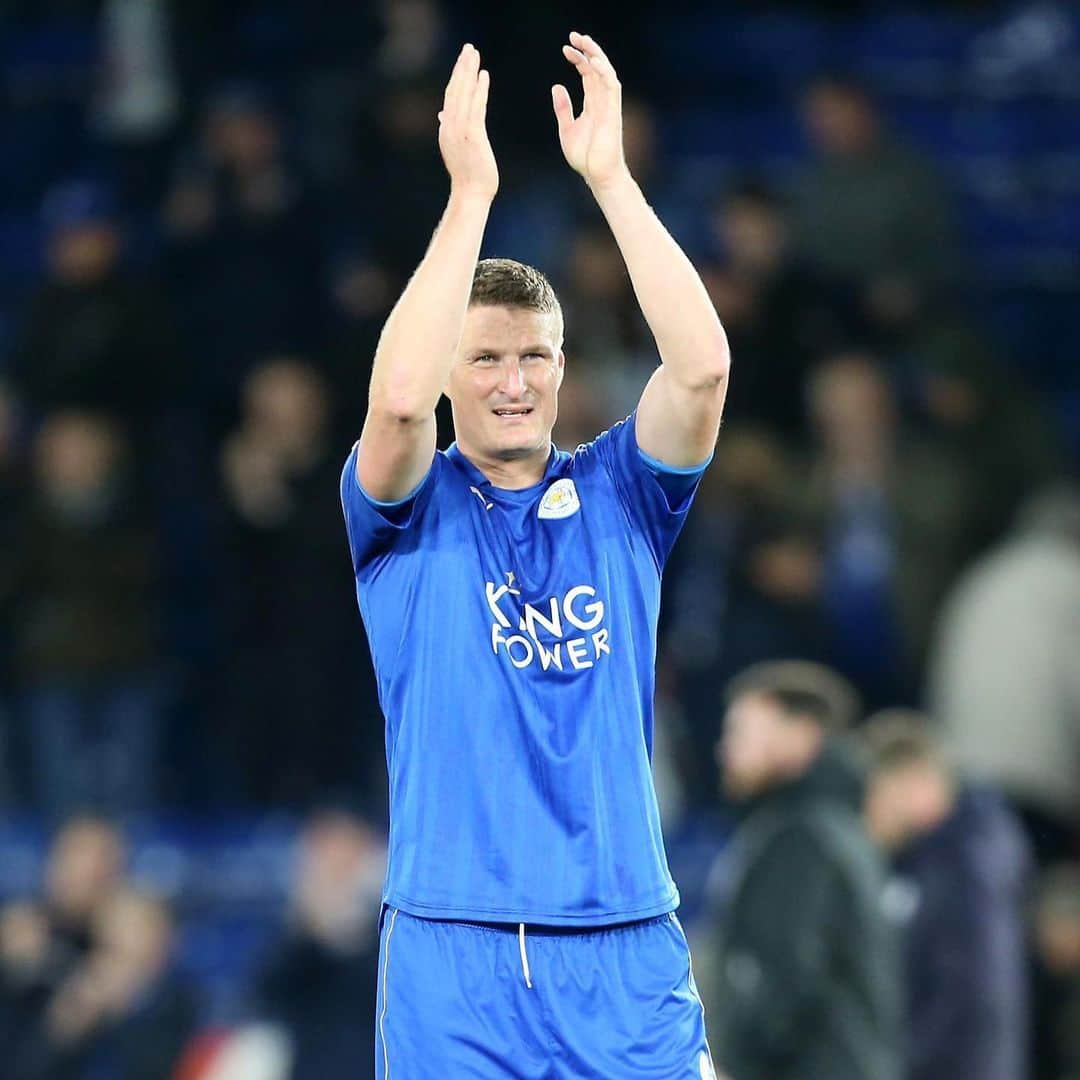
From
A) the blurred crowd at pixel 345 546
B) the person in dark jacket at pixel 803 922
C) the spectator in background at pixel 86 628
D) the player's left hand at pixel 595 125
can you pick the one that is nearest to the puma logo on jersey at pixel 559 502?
the player's left hand at pixel 595 125

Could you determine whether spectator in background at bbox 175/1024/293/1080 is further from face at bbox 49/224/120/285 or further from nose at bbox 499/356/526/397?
nose at bbox 499/356/526/397

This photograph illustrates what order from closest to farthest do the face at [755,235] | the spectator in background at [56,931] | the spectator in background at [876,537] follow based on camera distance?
the spectator in background at [56,931] → the spectator in background at [876,537] → the face at [755,235]

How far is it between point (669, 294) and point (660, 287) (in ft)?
0.06

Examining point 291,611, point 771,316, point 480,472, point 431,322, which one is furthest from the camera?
point 771,316

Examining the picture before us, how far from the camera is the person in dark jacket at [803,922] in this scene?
697 centimetres

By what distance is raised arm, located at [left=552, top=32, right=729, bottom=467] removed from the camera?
13.6 feet

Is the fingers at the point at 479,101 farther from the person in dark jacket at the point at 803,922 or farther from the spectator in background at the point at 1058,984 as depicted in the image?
the spectator in background at the point at 1058,984

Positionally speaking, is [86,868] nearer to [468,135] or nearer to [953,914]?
[953,914]

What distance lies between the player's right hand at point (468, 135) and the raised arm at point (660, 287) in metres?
0.15

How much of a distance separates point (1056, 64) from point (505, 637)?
9791 millimetres

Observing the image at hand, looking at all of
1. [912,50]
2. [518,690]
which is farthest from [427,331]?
[912,50]

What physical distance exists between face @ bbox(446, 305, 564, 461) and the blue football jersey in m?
0.12

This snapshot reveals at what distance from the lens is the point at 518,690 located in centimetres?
414

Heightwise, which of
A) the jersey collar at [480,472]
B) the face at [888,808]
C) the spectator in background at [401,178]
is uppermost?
the spectator in background at [401,178]
